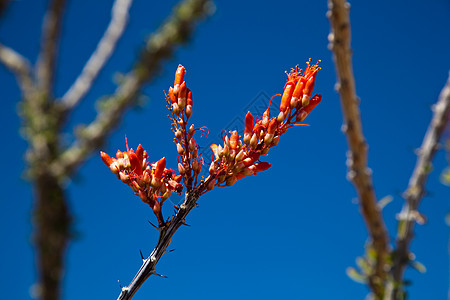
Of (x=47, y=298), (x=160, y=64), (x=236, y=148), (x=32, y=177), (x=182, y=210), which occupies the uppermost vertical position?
(x=236, y=148)

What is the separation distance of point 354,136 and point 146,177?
140cm

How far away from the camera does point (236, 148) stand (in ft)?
6.57

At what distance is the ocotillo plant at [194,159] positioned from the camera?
1969mm

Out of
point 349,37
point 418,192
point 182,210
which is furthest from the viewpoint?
point 182,210

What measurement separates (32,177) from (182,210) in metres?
1.20

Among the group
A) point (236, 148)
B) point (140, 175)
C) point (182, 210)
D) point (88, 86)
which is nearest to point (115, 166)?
point (140, 175)

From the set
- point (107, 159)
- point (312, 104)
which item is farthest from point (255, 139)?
point (107, 159)

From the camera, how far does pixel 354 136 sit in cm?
74

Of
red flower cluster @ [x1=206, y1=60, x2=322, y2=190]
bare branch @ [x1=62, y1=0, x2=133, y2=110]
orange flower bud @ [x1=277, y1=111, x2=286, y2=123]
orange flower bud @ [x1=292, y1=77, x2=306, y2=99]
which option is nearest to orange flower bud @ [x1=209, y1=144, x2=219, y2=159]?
red flower cluster @ [x1=206, y1=60, x2=322, y2=190]

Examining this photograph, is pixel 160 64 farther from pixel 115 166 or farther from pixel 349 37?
pixel 115 166

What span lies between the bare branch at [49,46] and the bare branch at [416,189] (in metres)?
0.65

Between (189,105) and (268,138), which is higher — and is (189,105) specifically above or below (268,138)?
above

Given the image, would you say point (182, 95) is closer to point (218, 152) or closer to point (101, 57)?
point (218, 152)

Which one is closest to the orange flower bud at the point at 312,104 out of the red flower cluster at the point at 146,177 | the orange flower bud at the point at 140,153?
the red flower cluster at the point at 146,177
